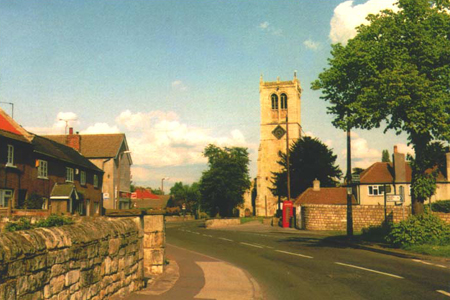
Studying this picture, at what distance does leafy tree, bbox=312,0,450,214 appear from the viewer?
722 inches

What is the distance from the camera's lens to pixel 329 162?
61.2 m

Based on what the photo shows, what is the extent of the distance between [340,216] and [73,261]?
32.0 meters

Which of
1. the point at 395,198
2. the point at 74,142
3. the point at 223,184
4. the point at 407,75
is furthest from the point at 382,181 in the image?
the point at 407,75

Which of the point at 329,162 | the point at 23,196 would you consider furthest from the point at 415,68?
the point at 329,162

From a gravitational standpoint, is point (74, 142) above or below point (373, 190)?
above

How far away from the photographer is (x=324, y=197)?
161 ft

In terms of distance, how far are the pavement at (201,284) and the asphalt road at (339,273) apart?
1.74ft

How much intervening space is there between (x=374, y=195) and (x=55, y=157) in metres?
40.5

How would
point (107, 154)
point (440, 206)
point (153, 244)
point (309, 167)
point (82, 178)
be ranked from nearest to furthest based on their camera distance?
point (153, 244), point (82, 178), point (440, 206), point (107, 154), point (309, 167)

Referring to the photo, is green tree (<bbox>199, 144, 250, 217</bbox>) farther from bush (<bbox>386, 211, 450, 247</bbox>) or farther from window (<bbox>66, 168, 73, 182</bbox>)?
bush (<bbox>386, 211, 450, 247</bbox>)

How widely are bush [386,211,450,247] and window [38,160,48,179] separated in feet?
80.4

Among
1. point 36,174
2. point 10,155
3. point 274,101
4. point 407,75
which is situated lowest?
point 36,174

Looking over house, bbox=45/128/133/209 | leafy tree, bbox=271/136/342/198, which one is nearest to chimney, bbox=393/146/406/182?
leafy tree, bbox=271/136/342/198

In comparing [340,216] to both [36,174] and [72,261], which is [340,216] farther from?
[72,261]
